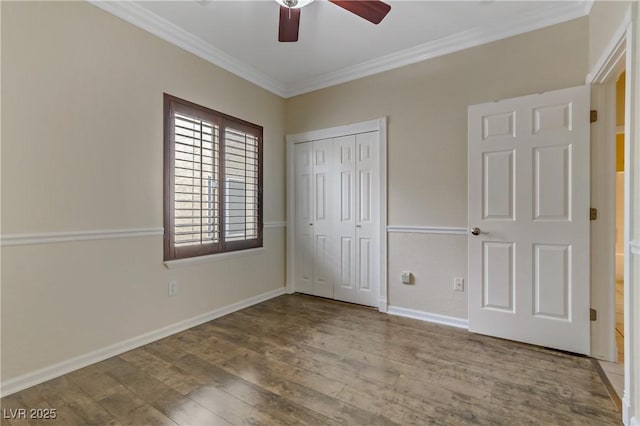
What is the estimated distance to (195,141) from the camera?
2863mm

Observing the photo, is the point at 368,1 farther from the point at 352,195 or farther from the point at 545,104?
the point at 352,195

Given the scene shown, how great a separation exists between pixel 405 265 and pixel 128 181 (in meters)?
2.71

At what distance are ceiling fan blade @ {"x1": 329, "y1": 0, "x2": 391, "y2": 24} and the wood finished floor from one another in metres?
2.50

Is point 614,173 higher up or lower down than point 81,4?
lower down

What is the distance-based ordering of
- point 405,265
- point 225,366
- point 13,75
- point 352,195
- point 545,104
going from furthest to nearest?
point 352,195, point 405,265, point 545,104, point 225,366, point 13,75

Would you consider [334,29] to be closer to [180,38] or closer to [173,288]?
[180,38]

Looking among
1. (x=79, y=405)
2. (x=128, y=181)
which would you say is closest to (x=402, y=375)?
(x=79, y=405)

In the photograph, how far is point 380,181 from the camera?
127 inches

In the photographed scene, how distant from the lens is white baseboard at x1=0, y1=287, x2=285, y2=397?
5.96 feet

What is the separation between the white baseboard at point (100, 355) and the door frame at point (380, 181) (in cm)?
106

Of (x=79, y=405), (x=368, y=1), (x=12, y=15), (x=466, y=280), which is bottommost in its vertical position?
(x=79, y=405)

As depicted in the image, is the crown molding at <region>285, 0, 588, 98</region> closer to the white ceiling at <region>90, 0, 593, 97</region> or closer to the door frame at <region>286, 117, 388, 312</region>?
the white ceiling at <region>90, 0, 593, 97</region>

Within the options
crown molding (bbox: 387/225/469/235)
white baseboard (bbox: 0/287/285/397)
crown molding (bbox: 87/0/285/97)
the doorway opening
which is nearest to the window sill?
white baseboard (bbox: 0/287/285/397)

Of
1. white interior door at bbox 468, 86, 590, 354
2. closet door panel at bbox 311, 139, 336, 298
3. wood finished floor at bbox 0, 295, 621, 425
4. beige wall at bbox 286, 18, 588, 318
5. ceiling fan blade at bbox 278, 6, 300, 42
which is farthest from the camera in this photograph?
closet door panel at bbox 311, 139, 336, 298
